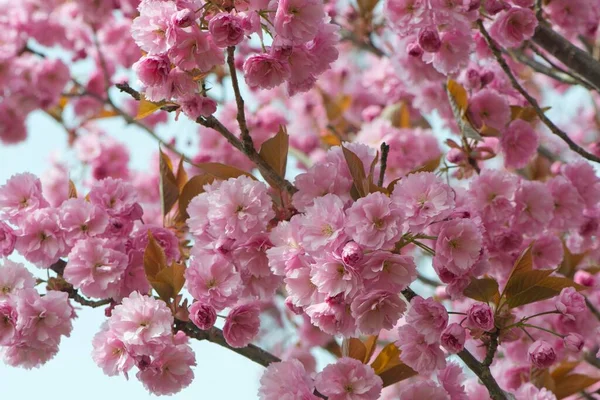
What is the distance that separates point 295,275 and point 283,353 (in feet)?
10.1

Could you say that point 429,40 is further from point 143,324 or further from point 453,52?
point 143,324

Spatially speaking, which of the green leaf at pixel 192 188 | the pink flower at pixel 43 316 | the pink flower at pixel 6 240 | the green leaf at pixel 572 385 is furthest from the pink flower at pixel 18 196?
the green leaf at pixel 572 385

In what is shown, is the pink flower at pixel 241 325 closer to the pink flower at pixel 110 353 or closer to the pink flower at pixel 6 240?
the pink flower at pixel 110 353

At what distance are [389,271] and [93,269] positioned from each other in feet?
2.55

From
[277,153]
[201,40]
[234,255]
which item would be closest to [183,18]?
[201,40]

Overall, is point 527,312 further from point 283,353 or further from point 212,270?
point 283,353

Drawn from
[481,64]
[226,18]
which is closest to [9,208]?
[226,18]

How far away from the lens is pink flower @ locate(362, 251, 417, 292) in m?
1.67

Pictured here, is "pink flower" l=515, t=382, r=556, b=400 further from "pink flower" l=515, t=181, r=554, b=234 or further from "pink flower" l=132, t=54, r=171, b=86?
"pink flower" l=132, t=54, r=171, b=86

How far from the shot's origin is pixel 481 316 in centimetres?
177

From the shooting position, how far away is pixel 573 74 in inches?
106

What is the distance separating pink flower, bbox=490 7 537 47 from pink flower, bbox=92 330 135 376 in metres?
1.56

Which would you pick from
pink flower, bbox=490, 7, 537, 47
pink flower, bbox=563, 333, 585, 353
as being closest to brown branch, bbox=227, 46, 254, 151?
pink flower, bbox=563, 333, 585, 353

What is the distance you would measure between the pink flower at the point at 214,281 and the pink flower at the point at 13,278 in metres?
0.43
